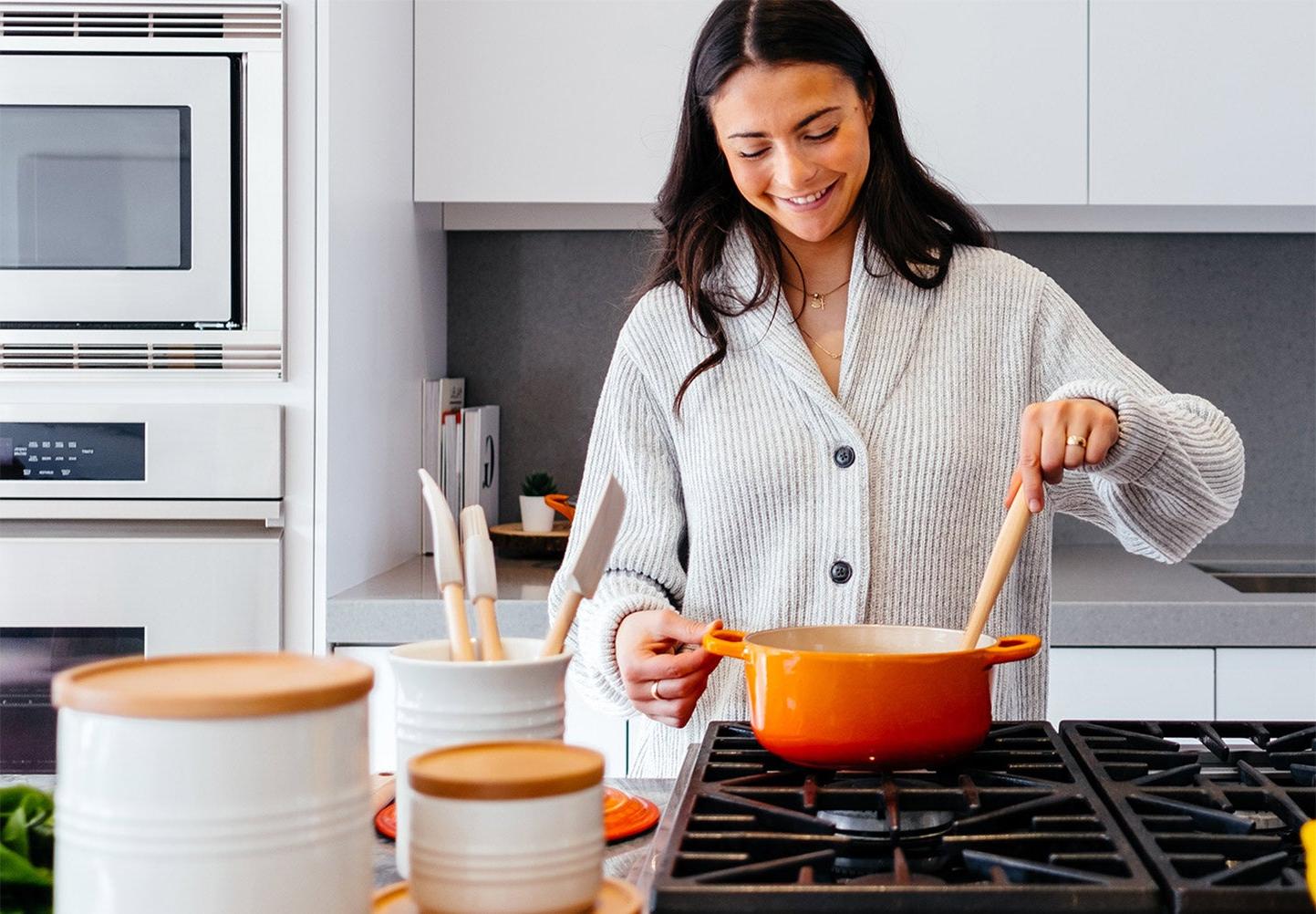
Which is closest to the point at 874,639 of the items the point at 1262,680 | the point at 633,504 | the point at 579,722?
the point at 633,504

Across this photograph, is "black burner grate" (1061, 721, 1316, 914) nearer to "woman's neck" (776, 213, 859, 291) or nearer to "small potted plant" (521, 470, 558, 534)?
"woman's neck" (776, 213, 859, 291)

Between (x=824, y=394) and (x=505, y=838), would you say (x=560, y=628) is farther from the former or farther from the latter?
(x=824, y=394)

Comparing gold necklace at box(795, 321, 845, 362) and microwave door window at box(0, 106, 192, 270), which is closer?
gold necklace at box(795, 321, 845, 362)

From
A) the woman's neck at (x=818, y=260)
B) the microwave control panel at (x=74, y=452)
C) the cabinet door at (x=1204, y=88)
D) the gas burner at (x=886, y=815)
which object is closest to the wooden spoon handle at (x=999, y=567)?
the gas burner at (x=886, y=815)

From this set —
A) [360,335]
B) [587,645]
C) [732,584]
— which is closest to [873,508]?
[732,584]

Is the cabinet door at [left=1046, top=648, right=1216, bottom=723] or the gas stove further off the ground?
the gas stove

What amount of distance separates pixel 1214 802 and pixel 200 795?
0.56 m

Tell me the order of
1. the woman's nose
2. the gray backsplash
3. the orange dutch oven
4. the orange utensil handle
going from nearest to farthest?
the orange dutch oven < the woman's nose < the orange utensil handle < the gray backsplash

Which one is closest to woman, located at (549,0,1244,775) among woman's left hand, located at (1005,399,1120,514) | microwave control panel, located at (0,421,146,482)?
woman's left hand, located at (1005,399,1120,514)

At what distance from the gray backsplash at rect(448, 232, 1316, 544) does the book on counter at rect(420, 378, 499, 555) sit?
255mm

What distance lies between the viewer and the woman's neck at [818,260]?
143 centimetres

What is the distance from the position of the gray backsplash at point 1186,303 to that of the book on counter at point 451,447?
255mm

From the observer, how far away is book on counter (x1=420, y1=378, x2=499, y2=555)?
2451 mm

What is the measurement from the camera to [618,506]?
70 cm
